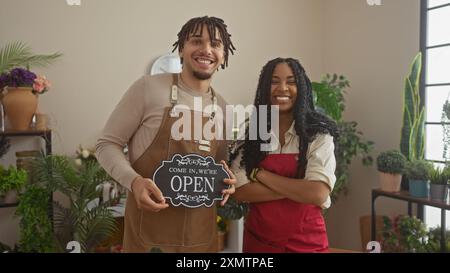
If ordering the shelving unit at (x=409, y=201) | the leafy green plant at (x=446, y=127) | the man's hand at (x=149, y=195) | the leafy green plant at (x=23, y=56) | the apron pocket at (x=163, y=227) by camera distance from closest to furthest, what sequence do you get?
1. the man's hand at (x=149, y=195)
2. the apron pocket at (x=163, y=227)
3. the leafy green plant at (x=23, y=56)
4. the shelving unit at (x=409, y=201)
5. the leafy green plant at (x=446, y=127)

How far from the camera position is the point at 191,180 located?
1.02 metres

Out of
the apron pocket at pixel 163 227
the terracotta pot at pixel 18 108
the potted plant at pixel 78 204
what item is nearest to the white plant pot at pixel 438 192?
the apron pocket at pixel 163 227

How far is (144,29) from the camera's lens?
1244mm

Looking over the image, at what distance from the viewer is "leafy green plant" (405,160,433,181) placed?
144 centimetres

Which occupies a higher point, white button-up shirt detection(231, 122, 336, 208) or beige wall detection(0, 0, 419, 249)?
beige wall detection(0, 0, 419, 249)

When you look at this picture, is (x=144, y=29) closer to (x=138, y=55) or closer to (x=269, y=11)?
(x=138, y=55)

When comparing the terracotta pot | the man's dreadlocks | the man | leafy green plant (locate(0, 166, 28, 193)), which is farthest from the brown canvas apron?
leafy green plant (locate(0, 166, 28, 193))

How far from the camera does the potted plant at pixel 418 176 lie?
144 centimetres

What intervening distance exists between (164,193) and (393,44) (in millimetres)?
1004

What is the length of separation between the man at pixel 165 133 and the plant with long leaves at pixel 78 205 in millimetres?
266

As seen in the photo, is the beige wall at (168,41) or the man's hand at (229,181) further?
the beige wall at (168,41)

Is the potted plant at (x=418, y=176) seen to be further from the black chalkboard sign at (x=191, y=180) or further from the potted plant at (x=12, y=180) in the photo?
the potted plant at (x=12, y=180)

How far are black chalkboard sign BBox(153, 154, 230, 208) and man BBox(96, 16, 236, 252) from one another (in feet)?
0.09

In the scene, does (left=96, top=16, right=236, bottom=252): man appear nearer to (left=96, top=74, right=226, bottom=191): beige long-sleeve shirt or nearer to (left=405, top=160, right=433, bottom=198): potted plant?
(left=96, top=74, right=226, bottom=191): beige long-sleeve shirt
